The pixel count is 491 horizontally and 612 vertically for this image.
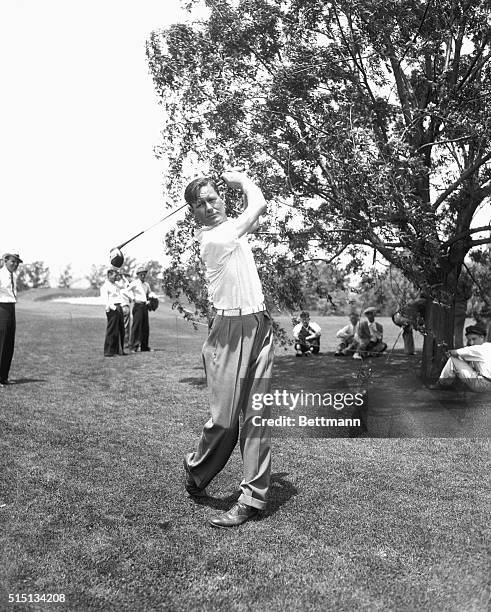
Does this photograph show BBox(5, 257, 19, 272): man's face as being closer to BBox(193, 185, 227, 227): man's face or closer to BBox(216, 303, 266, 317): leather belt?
BBox(193, 185, 227, 227): man's face

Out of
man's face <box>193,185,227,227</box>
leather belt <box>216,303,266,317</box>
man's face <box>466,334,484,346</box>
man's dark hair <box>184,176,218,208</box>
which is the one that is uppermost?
man's dark hair <box>184,176,218,208</box>

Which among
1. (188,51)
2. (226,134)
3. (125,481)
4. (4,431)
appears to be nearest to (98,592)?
(125,481)

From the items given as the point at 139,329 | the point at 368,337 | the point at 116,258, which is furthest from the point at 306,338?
the point at 116,258

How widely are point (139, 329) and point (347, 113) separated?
840 cm

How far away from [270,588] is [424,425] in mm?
4542

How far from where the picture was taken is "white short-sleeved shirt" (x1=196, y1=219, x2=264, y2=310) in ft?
15.0

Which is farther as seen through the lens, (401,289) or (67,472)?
(401,289)

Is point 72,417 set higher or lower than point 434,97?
lower

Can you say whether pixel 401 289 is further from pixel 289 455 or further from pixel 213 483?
pixel 213 483

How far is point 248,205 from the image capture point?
4.70 m

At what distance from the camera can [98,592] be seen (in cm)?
350

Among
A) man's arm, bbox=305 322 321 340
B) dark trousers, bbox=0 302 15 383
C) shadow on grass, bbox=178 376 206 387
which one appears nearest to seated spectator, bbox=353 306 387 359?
man's arm, bbox=305 322 321 340

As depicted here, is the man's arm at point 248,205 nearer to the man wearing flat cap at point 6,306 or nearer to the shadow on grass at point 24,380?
the man wearing flat cap at point 6,306

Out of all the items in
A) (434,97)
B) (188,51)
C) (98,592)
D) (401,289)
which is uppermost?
(188,51)
